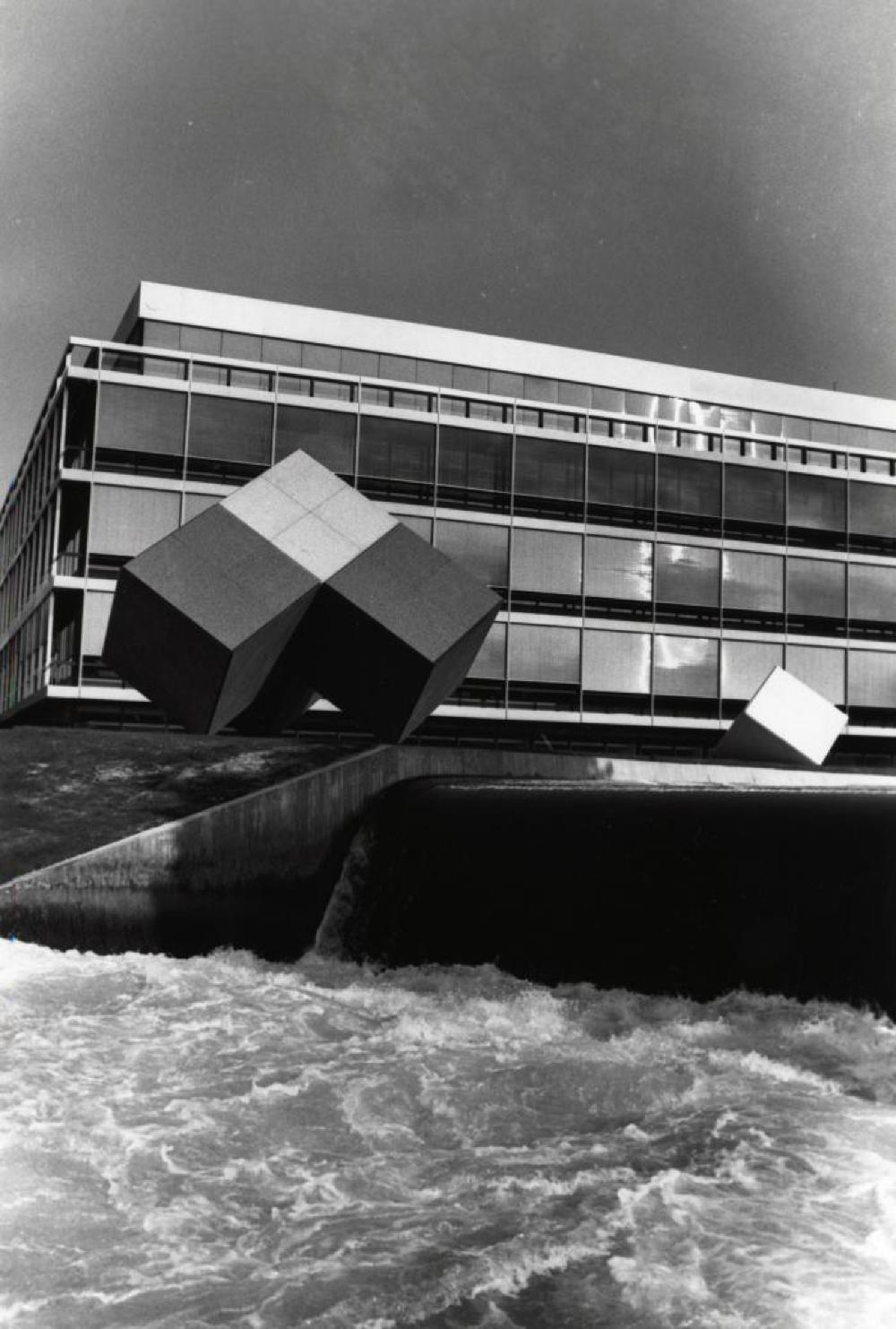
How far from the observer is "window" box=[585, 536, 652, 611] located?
1399 inches

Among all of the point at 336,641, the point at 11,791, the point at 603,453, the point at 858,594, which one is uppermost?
the point at 603,453

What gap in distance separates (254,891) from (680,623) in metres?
27.3

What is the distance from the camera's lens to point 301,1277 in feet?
13.0

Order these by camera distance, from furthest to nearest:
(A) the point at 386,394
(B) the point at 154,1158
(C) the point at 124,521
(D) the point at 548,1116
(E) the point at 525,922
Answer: (A) the point at 386,394
(C) the point at 124,521
(E) the point at 525,922
(D) the point at 548,1116
(B) the point at 154,1158

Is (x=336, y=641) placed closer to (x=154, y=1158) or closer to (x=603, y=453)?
(x=154, y=1158)

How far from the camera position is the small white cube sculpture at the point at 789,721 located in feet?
59.3

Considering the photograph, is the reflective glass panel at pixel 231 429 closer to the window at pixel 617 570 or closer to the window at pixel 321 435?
the window at pixel 321 435

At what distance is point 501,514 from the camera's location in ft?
113

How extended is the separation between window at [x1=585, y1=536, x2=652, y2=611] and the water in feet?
92.2

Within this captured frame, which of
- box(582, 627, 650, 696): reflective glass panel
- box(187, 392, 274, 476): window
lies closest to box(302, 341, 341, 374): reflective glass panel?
box(187, 392, 274, 476): window

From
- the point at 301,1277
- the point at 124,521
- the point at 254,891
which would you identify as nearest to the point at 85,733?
the point at 254,891

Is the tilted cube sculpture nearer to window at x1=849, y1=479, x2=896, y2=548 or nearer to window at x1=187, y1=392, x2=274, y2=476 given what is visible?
window at x1=187, y1=392, x2=274, y2=476

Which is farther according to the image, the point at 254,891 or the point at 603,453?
the point at 603,453

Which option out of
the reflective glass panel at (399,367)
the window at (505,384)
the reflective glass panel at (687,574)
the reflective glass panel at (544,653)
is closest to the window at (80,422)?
the reflective glass panel at (399,367)
